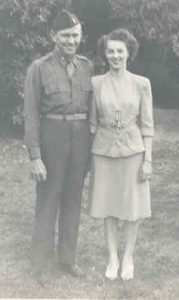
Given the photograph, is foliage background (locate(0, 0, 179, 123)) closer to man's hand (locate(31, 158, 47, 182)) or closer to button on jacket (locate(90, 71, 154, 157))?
button on jacket (locate(90, 71, 154, 157))

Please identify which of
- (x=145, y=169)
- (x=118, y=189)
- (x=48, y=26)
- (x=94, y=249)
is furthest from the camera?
(x=48, y=26)

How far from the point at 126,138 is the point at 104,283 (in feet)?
3.92

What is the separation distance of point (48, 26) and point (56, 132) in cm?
596

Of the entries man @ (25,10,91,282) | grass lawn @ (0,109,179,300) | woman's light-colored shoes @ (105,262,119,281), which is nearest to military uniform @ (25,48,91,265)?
man @ (25,10,91,282)

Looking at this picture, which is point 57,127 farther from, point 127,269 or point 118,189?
point 127,269

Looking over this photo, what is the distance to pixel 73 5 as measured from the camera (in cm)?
1188

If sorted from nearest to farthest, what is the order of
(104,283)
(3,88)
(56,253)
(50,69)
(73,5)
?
1. (50,69)
2. (104,283)
3. (56,253)
4. (3,88)
5. (73,5)

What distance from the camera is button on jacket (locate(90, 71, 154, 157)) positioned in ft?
17.8

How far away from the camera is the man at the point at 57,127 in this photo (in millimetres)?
5348

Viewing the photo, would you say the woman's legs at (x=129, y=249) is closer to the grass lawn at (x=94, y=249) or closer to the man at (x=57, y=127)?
the grass lawn at (x=94, y=249)

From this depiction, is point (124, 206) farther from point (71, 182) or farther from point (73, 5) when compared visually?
point (73, 5)

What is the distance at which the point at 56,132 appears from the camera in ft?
17.9

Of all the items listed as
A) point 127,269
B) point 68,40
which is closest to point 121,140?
point 68,40

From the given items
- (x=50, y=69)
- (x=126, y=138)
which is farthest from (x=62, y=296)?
(x=50, y=69)
